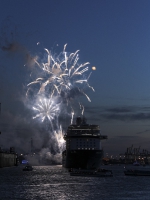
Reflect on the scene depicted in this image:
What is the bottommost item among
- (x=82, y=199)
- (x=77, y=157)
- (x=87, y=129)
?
(x=82, y=199)

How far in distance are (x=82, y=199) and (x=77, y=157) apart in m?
98.0

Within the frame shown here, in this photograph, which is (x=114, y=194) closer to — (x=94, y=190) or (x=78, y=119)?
(x=94, y=190)

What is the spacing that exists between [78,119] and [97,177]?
71503 millimetres

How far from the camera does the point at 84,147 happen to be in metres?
163

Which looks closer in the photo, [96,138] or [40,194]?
[40,194]

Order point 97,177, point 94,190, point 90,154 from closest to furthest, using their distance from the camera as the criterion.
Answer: point 94,190, point 97,177, point 90,154

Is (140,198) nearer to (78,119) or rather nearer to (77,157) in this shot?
(77,157)

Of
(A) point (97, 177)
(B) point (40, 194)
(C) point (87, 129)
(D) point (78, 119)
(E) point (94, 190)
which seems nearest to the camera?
(B) point (40, 194)

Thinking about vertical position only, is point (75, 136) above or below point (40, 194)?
above

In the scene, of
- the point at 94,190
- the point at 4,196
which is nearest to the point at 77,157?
the point at 94,190

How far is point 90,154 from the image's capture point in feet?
522

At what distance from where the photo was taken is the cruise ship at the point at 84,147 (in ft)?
520

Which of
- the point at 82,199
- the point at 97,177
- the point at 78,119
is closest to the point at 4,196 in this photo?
the point at 82,199

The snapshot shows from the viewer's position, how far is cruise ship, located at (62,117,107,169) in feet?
520
